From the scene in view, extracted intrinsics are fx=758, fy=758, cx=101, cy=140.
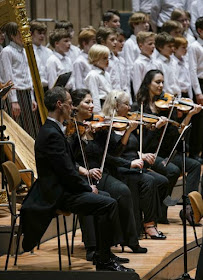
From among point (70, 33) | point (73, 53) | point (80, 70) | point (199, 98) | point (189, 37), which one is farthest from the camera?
point (189, 37)

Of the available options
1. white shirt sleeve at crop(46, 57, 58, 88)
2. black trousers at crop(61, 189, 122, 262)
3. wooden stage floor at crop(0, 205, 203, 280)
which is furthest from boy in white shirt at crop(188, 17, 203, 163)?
black trousers at crop(61, 189, 122, 262)

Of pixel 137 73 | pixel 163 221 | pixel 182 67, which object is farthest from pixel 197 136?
pixel 163 221

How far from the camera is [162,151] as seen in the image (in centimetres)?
600

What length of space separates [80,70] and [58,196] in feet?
7.97

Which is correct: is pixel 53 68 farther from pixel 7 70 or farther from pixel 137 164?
pixel 137 164

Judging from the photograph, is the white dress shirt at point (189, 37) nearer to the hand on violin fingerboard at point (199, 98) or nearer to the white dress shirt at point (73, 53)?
the hand on violin fingerboard at point (199, 98)

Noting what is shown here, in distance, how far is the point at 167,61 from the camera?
23.3ft

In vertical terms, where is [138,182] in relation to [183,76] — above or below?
below

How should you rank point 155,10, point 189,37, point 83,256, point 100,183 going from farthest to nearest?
point 155,10 → point 189,37 → point 100,183 → point 83,256

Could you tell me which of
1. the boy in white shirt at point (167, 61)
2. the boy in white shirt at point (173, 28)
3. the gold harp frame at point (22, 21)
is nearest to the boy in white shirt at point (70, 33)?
the boy in white shirt at point (167, 61)

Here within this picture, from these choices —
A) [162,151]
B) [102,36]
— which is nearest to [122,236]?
[162,151]

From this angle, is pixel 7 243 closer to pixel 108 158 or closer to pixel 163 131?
pixel 108 158

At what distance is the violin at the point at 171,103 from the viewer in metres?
5.93

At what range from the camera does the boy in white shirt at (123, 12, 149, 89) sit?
286 inches
